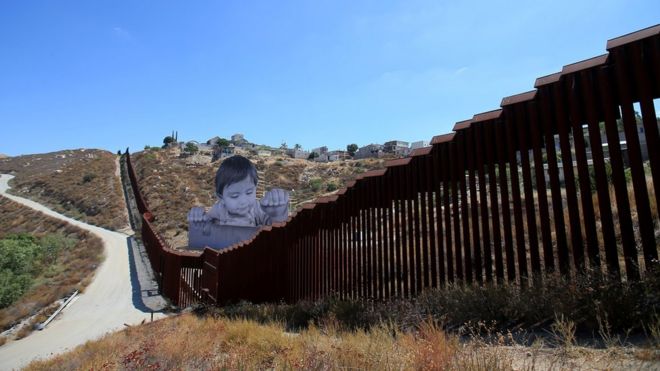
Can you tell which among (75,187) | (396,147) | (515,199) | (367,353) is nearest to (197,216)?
(515,199)

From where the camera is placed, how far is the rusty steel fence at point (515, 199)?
3498 millimetres

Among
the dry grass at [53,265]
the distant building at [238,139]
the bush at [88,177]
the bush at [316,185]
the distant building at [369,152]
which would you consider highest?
the distant building at [238,139]

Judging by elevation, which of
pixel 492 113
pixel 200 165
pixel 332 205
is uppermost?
pixel 200 165

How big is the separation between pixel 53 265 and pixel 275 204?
15.8 metres

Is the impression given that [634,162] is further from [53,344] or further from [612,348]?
[53,344]

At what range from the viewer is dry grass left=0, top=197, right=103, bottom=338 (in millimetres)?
17281

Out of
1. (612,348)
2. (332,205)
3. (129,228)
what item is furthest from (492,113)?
(129,228)

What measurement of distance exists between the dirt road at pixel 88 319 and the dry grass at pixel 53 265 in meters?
1.15

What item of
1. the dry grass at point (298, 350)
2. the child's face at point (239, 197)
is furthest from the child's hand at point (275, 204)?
the dry grass at point (298, 350)

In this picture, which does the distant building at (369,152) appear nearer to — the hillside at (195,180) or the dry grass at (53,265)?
the hillside at (195,180)

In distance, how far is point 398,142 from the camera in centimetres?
10275

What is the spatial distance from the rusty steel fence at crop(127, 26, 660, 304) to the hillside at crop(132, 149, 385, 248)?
98.9 feet

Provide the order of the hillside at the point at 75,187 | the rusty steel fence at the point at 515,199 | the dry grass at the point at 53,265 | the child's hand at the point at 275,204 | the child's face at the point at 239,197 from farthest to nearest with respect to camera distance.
→ the hillside at the point at 75,187 → the child's hand at the point at 275,204 → the child's face at the point at 239,197 → the dry grass at the point at 53,265 → the rusty steel fence at the point at 515,199

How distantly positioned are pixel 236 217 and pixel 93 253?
11.1m
